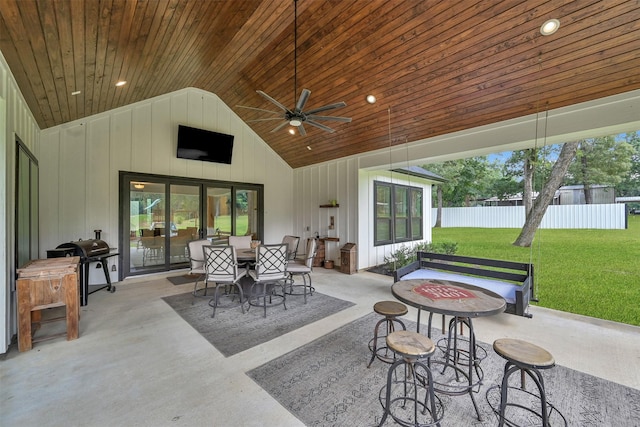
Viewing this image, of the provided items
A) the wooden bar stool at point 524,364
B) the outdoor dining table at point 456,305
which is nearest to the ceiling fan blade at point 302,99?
the outdoor dining table at point 456,305

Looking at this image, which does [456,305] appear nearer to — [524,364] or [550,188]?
Answer: [524,364]

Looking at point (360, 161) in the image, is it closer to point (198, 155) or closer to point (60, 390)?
point (198, 155)

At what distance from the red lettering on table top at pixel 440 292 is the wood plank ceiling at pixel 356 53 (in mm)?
3017

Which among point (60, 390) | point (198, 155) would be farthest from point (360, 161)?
point (60, 390)

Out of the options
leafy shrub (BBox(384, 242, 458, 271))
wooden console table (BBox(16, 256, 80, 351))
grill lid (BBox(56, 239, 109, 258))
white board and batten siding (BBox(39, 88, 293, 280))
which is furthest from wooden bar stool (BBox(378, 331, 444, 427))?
white board and batten siding (BBox(39, 88, 293, 280))

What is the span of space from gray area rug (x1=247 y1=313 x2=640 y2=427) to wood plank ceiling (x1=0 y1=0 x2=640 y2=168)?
11.2 feet

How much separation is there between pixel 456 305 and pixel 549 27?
3.22m

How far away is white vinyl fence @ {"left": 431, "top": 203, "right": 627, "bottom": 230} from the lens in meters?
5.66

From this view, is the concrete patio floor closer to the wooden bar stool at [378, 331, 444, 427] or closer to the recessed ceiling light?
the wooden bar stool at [378, 331, 444, 427]

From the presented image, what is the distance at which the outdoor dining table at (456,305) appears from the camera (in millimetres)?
1891

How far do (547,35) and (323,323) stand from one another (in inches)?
173

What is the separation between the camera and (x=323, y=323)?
3416mm

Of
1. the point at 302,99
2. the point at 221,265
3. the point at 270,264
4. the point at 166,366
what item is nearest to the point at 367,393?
the point at 166,366

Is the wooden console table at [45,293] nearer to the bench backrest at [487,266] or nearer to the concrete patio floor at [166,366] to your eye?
the concrete patio floor at [166,366]
